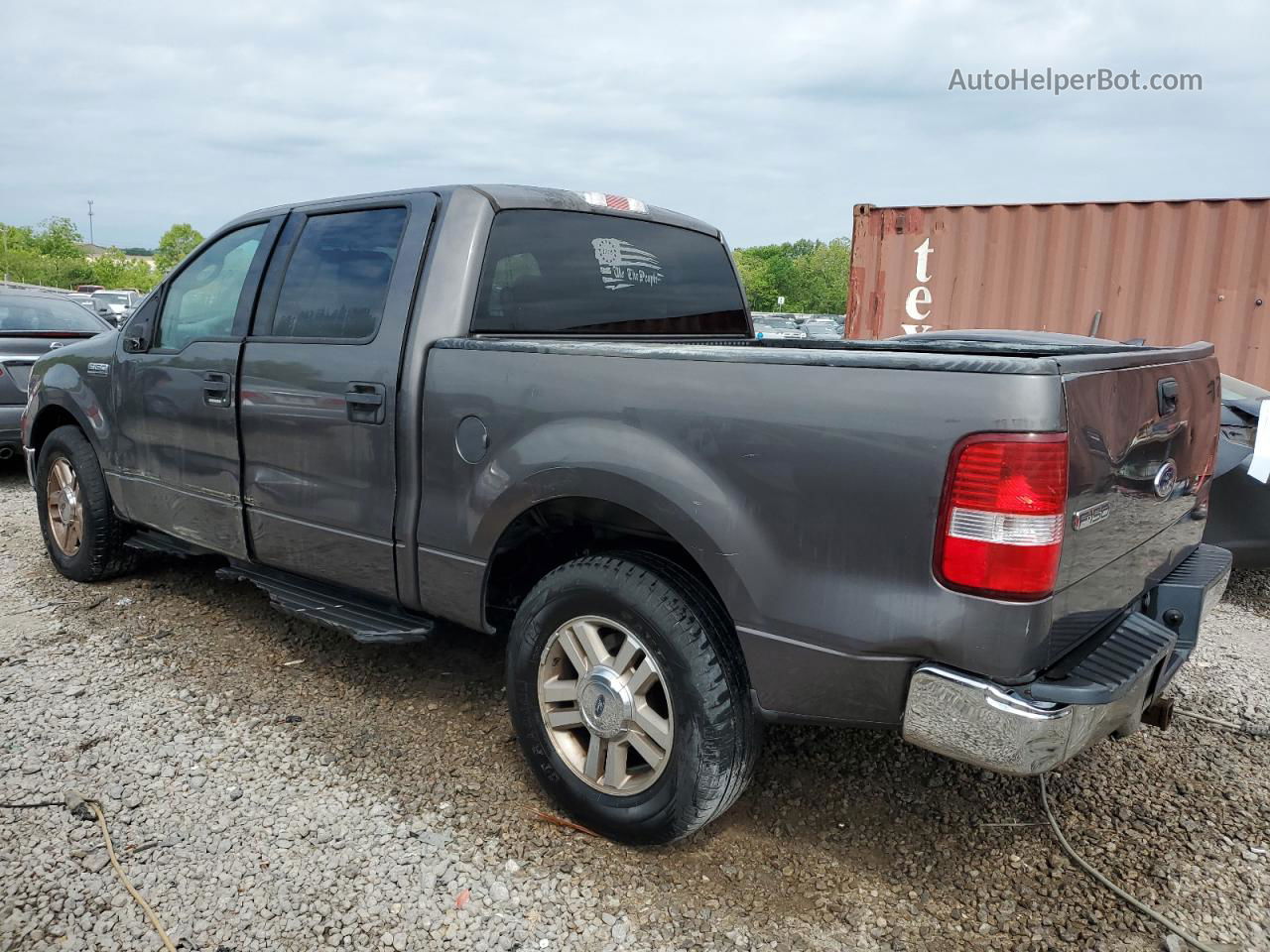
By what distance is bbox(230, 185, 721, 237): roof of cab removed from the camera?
3092mm

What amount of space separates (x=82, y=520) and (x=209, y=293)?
61.0 inches

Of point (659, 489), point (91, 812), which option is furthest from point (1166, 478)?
point (91, 812)

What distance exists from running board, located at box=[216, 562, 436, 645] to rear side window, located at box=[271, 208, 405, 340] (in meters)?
0.95

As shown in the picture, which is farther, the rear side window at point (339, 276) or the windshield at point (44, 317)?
the windshield at point (44, 317)

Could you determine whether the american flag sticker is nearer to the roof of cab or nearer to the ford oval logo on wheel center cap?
the roof of cab

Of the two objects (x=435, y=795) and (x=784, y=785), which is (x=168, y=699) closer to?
(x=435, y=795)

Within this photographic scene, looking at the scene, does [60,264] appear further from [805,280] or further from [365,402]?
[365,402]

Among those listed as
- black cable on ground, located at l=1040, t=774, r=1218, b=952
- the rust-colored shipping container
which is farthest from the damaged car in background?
the rust-colored shipping container

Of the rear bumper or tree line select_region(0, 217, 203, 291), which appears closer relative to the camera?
the rear bumper

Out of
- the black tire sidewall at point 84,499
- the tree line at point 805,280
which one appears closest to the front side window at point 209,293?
the black tire sidewall at point 84,499

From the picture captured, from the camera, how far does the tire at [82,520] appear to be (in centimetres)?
450

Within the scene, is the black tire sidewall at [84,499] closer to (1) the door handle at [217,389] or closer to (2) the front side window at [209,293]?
(2) the front side window at [209,293]

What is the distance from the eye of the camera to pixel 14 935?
220 centimetres

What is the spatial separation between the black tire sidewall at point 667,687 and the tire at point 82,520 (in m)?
2.88
